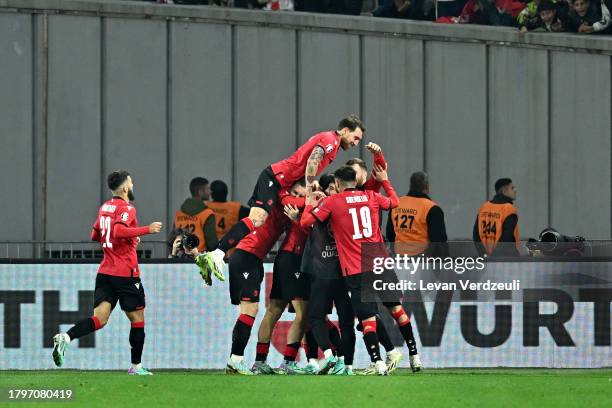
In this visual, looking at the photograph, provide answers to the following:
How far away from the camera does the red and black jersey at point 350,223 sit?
46.5 ft

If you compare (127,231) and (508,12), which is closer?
(127,231)

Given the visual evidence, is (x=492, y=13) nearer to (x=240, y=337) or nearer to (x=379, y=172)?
(x=379, y=172)

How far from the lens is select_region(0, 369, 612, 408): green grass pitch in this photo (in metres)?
11.3

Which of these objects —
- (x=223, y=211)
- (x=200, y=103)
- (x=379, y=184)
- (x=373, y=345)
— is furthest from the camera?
(x=200, y=103)

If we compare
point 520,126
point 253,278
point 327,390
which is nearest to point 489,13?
point 520,126

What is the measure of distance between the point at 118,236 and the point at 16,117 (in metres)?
6.96

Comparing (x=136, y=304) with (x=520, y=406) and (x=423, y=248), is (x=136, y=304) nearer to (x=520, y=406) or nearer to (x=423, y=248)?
(x=423, y=248)

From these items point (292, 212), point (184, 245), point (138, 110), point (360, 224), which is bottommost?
point (184, 245)

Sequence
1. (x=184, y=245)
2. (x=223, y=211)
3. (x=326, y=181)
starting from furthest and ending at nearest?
(x=223, y=211) → (x=184, y=245) → (x=326, y=181)

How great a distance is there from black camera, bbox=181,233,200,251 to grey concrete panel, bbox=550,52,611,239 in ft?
25.5

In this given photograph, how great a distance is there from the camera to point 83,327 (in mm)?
14672

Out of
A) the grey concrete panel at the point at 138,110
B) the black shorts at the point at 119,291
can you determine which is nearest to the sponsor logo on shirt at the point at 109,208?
the black shorts at the point at 119,291

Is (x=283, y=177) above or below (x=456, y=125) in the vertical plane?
below

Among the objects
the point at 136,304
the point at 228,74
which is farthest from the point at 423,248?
the point at 228,74
